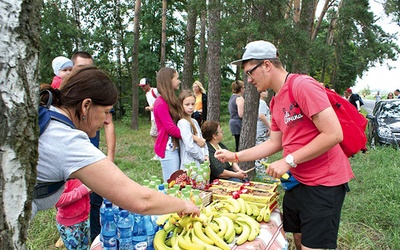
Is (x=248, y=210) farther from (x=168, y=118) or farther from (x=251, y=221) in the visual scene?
(x=168, y=118)

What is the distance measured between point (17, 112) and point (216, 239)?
1536 millimetres

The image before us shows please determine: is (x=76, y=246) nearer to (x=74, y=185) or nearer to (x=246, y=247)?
(x=74, y=185)

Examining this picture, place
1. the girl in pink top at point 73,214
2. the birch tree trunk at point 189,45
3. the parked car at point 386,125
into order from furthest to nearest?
the birch tree trunk at point 189,45
the parked car at point 386,125
the girl in pink top at point 73,214

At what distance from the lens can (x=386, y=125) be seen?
930 cm

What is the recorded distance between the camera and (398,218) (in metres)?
4.50

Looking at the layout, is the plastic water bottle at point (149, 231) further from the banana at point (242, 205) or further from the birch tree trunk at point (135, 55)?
the birch tree trunk at point (135, 55)

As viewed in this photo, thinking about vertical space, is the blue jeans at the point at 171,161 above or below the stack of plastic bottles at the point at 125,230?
below

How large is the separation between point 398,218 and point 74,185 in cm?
425

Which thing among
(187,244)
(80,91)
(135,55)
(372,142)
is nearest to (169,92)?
(187,244)

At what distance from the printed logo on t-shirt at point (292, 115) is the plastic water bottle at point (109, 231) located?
1.45 meters

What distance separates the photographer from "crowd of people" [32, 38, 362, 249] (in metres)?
1.52

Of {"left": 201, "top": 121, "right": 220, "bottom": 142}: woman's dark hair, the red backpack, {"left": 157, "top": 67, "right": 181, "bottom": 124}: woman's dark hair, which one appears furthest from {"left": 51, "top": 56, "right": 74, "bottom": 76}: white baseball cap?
the red backpack

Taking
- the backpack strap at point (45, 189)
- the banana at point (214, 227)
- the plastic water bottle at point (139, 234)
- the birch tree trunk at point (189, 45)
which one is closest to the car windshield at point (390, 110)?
the birch tree trunk at point (189, 45)

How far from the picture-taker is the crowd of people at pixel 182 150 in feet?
4.98
